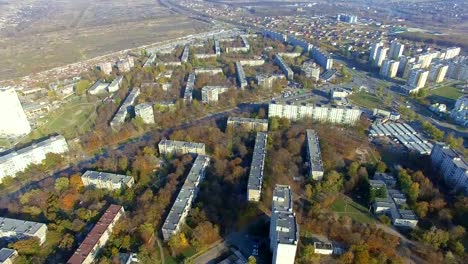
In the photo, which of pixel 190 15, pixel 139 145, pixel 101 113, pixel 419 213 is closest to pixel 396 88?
pixel 419 213

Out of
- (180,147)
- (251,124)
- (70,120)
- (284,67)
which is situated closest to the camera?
(180,147)

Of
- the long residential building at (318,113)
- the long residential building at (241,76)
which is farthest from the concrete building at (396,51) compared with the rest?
the long residential building at (241,76)

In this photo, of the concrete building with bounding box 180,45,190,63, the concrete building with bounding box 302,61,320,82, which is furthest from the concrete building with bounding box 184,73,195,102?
the concrete building with bounding box 302,61,320,82

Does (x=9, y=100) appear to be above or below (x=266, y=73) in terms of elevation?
above

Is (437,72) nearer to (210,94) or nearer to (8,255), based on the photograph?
(210,94)

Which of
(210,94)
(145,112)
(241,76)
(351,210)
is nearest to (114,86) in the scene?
(145,112)

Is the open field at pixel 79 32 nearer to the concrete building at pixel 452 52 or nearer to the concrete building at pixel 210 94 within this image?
the concrete building at pixel 210 94

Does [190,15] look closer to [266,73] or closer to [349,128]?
[266,73]
